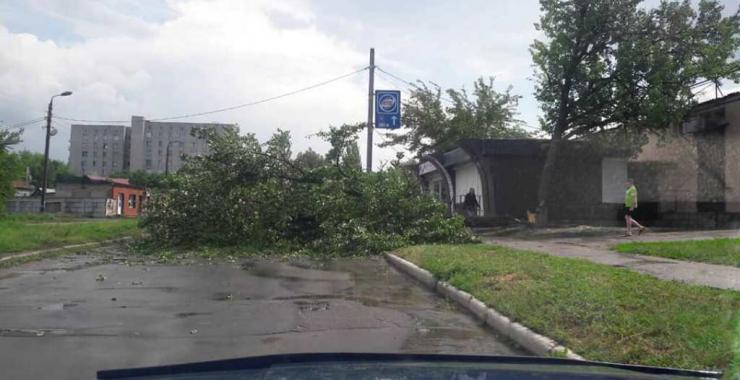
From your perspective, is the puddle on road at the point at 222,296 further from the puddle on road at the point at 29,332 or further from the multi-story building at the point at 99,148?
the multi-story building at the point at 99,148

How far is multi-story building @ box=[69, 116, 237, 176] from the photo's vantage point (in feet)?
226

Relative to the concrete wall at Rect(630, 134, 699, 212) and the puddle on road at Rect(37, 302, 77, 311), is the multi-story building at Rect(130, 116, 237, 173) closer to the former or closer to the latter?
the concrete wall at Rect(630, 134, 699, 212)

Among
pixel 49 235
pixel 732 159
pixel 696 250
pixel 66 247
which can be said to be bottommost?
pixel 66 247

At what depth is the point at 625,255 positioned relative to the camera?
42.0 feet

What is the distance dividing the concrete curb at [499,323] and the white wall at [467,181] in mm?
15957

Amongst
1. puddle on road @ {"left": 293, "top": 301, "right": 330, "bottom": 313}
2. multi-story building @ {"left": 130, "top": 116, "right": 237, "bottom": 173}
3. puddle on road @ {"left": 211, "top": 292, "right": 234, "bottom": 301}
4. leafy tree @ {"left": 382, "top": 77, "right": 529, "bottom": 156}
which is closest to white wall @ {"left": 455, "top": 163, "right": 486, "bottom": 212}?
leafy tree @ {"left": 382, "top": 77, "right": 529, "bottom": 156}

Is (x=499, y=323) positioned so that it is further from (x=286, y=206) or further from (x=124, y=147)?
(x=124, y=147)

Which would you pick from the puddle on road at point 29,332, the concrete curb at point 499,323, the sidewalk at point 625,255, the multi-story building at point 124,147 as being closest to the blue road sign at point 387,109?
the sidewalk at point 625,255

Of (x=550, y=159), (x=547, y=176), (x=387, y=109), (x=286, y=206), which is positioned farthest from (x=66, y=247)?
(x=550, y=159)

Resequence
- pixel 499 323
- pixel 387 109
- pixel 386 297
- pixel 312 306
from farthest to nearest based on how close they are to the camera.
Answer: pixel 387 109, pixel 386 297, pixel 312 306, pixel 499 323

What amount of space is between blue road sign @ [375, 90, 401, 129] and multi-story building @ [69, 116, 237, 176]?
4105cm

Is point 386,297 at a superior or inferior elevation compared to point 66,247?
inferior

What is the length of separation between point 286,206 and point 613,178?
12.4 metres

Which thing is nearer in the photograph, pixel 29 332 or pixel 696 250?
pixel 29 332
